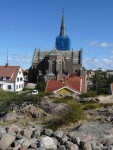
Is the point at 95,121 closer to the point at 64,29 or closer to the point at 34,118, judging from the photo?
the point at 34,118

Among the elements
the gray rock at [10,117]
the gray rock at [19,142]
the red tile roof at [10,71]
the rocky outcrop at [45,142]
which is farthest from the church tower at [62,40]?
the gray rock at [19,142]

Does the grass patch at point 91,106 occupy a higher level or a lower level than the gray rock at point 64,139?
higher

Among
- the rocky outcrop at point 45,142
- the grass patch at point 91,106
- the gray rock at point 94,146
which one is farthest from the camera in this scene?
the grass patch at point 91,106

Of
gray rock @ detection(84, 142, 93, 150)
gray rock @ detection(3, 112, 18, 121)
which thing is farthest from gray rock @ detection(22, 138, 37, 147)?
gray rock @ detection(3, 112, 18, 121)

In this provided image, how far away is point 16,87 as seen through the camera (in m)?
67.6

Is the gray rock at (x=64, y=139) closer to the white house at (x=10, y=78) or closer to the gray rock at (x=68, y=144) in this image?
the gray rock at (x=68, y=144)

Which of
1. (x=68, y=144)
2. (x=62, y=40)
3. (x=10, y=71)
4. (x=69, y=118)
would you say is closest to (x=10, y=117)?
(x=69, y=118)

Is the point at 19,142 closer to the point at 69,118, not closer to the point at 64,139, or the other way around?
the point at 64,139

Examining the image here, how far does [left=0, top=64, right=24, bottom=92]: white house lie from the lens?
6700 centimetres

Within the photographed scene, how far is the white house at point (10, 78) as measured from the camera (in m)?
67.0

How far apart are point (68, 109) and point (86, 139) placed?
11793mm

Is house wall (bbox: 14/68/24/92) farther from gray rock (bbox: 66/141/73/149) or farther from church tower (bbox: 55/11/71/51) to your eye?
gray rock (bbox: 66/141/73/149)

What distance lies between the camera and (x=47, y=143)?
50.9ft

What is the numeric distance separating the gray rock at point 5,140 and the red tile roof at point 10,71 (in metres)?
51.3
